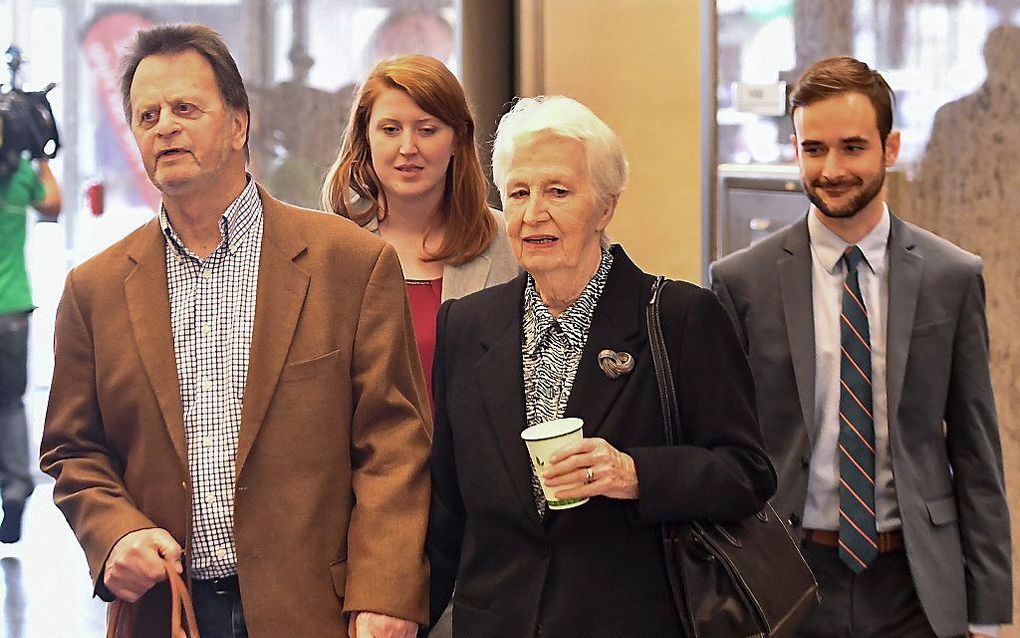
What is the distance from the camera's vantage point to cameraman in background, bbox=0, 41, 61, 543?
5.81 metres

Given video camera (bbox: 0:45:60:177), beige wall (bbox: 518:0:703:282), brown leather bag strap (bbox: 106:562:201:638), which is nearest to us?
brown leather bag strap (bbox: 106:562:201:638)

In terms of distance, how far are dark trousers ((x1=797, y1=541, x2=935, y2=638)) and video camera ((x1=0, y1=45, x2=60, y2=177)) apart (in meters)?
3.94

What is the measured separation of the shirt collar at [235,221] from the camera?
8.91 feet

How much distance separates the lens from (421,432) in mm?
2717

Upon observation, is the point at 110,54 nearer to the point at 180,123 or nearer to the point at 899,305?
the point at 180,123

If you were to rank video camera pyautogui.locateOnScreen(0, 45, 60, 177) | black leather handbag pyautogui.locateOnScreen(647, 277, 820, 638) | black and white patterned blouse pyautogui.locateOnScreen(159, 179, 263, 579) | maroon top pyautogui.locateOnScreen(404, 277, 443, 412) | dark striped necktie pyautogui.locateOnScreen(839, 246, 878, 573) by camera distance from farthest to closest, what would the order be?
video camera pyautogui.locateOnScreen(0, 45, 60, 177), maroon top pyautogui.locateOnScreen(404, 277, 443, 412), dark striped necktie pyautogui.locateOnScreen(839, 246, 878, 573), black and white patterned blouse pyautogui.locateOnScreen(159, 179, 263, 579), black leather handbag pyautogui.locateOnScreen(647, 277, 820, 638)

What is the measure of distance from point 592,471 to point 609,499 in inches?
5.8

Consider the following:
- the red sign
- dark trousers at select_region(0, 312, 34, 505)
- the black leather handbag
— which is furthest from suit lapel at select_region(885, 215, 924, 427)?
dark trousers at select_region(0, 312, 34, 505)

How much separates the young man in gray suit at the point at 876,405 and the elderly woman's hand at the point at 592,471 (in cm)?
82

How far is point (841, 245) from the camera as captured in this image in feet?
10.6

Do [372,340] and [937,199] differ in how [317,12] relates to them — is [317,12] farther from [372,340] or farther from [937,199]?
[372,340]

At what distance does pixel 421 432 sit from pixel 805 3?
8.34 feet

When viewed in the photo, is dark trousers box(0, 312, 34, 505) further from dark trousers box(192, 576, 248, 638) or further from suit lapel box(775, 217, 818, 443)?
suit lapel box(775, 217, 818, 443)

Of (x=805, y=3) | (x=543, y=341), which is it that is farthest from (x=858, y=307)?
(x=805, y=3)
